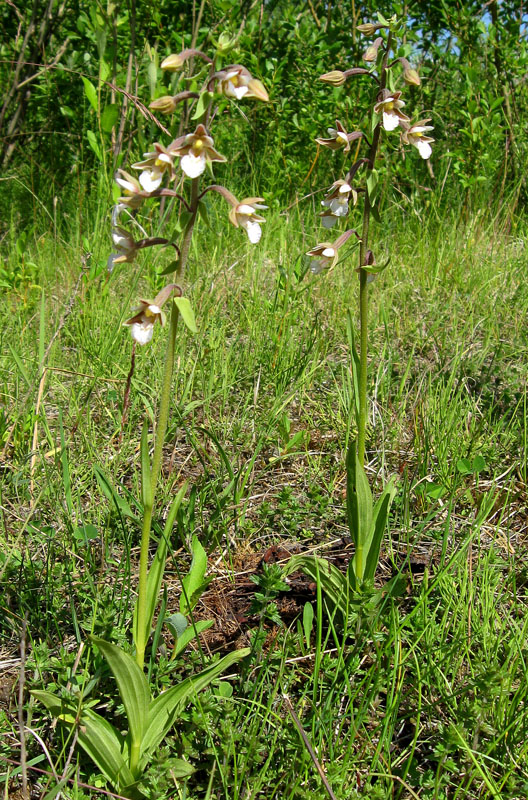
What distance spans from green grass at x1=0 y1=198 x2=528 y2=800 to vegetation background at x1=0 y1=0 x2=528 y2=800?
1 centimetres

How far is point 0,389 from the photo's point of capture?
246 centimetres

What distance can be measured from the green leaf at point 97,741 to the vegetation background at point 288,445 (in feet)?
0.19

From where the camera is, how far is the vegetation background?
55.5 inches

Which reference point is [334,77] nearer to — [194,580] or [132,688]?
[194,580]

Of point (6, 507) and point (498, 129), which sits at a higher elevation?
point (498, 129)

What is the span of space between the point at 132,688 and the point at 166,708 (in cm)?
12

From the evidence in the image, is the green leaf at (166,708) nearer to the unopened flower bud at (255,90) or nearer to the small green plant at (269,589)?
the small green plant at (269,589)

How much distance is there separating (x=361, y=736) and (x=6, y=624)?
2.91ft

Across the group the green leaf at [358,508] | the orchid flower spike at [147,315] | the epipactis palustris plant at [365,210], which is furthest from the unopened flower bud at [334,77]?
the green leaf at [358,508]

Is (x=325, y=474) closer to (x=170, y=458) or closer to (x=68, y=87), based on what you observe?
(x=170, y=458)

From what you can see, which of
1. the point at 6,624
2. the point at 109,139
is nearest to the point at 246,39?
the point at 109,139

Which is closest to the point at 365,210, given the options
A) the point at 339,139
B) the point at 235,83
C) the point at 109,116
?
the point at 339,139

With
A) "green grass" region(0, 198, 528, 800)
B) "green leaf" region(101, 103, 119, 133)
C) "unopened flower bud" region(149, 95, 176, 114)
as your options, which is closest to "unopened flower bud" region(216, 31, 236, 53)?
"unopened flower bud" region(149, 95, 176, 114)

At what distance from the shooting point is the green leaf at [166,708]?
4.41 ft
